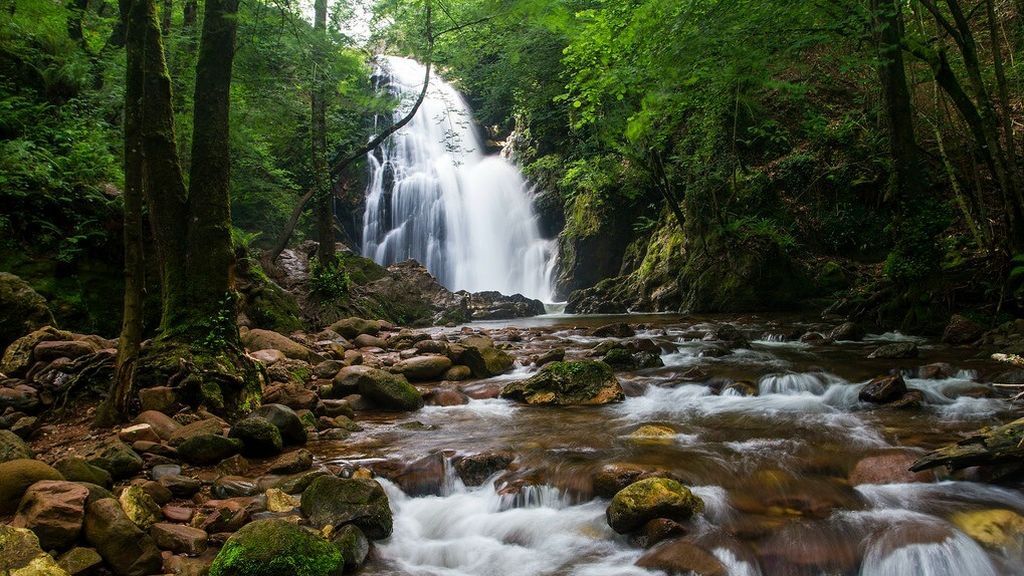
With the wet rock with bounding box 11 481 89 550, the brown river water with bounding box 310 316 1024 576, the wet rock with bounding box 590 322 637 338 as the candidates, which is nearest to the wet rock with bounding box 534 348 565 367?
the brown river water with bounding box 310 316 1024 576

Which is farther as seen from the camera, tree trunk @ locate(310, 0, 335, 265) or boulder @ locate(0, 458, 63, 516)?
tree trunk @ locate(310, 0, 335, 265)

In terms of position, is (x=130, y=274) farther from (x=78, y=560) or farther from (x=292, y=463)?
(x=78, y=560)

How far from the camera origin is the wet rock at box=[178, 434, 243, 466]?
15.0 ft

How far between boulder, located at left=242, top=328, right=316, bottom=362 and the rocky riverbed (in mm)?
582

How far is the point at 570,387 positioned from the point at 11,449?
5.50 m

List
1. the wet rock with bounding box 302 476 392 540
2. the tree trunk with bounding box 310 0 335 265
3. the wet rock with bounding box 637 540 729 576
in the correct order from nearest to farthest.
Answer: the wet rock with bounding box 637 540 729 576, the wet rock with bounding box 302 476 392 540, the tree trunk with bounding box 310 0 335 265

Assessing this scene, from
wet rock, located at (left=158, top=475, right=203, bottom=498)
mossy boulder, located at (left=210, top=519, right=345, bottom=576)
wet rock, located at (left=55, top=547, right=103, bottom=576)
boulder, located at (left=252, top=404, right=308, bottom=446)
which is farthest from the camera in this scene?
boulder, located at (left=252, top=404, right=308, bottom=446)

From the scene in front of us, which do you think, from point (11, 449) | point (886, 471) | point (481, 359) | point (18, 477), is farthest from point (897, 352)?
point (11, 449)

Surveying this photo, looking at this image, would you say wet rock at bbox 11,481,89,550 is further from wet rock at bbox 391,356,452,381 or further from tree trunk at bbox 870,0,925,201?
tree trunk at bbox 870,0,925,201

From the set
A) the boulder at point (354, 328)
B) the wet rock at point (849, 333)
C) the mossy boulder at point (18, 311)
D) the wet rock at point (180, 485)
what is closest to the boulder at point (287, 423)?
the wet rock at point (180, 485)

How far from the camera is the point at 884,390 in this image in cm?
638

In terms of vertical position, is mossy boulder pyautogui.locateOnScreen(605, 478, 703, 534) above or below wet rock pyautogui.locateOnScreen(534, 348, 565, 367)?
below

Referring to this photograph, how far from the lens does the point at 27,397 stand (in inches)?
203

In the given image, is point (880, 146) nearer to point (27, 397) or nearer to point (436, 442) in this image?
point (436, 442)
